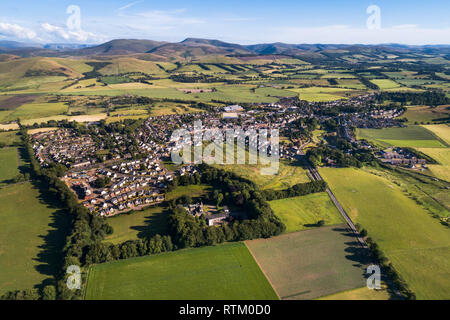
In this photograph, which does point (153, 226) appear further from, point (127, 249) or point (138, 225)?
point (127, 249)

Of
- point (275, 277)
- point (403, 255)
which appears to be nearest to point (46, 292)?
point (275, 277)

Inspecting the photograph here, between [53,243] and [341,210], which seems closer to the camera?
[53,243]

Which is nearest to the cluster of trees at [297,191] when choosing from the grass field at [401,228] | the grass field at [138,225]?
the grass field at [401,228]

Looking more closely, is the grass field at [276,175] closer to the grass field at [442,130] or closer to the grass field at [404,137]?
the grass field at [404,137]

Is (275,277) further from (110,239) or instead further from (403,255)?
(110,239)

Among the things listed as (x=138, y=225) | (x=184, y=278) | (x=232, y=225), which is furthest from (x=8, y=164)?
(x=232, y=225)

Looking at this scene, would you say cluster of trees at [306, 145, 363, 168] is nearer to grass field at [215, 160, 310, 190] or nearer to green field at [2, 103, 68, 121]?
grass field at [215, 160, 310, 190]
